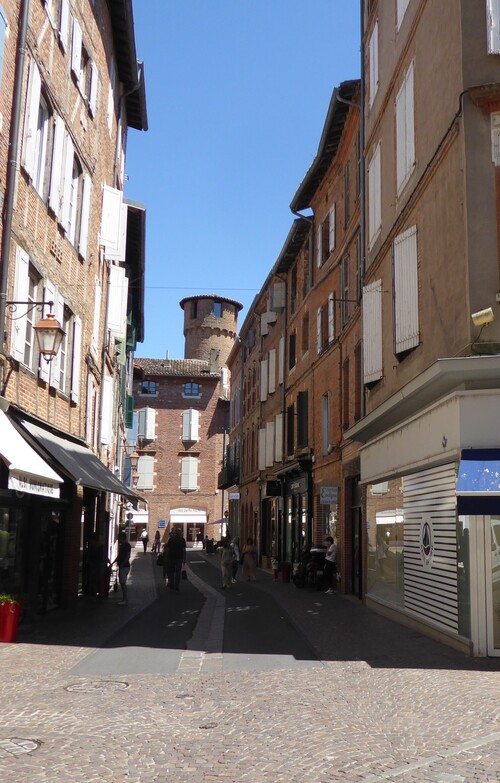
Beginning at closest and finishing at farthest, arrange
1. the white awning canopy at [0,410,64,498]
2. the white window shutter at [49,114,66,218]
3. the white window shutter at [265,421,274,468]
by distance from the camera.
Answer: the white awning canopy at [0,410,64,498]
the white window shutter at [49,114,66,218]
the white window shutter at [265,421,274,468]

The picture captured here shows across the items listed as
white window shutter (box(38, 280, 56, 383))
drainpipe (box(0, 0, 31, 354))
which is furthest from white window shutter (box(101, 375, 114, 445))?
drainpipe (box(0, 0, 31, 354))

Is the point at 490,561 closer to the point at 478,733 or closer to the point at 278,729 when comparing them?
the point at 478,733

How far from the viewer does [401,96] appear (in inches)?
585

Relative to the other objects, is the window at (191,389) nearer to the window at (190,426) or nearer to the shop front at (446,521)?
the window at (190,426)

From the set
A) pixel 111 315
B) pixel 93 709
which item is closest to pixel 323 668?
pixel 93 709

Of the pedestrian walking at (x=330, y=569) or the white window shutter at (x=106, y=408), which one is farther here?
the white window shutter at (x=106, y=408)

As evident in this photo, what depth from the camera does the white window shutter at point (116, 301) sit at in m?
22.5

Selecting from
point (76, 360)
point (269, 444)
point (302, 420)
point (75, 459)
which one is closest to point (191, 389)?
point (269, 444)

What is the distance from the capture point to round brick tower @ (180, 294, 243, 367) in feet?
223

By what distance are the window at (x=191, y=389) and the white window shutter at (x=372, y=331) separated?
1833 inches

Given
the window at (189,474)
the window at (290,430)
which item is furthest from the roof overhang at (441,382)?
the window at (189,474)

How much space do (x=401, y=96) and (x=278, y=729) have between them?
11844 mm

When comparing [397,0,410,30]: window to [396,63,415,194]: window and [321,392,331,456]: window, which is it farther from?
[321,392,331,456]: window

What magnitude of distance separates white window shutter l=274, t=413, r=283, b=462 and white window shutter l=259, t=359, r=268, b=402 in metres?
3.83
